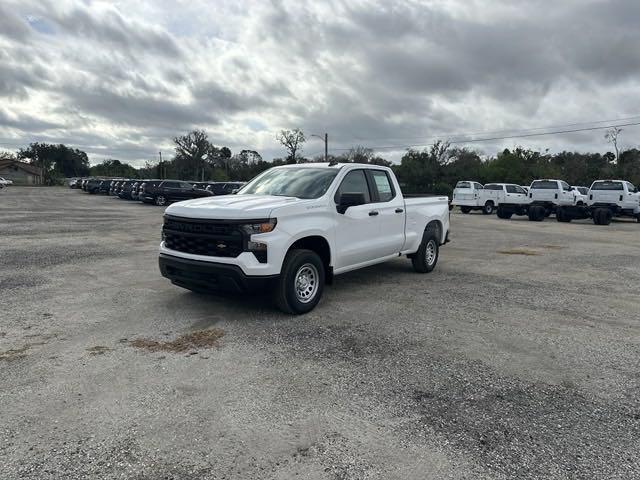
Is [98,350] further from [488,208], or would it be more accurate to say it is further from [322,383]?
[488,208]

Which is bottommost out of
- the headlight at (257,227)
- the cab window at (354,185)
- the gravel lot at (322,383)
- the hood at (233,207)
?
the gravel lot at (322,383)

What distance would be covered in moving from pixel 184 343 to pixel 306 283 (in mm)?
1733

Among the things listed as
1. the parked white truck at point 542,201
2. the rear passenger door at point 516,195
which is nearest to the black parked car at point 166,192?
the parked white truck at point 542,201

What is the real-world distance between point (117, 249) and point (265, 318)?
6898mm

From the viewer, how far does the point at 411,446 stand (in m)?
3.00

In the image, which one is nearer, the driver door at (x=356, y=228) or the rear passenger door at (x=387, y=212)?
the driver door at (x=356, y=228)

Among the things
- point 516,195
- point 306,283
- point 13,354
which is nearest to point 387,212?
point 306,283

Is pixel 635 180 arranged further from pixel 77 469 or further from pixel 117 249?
pixel 77 469

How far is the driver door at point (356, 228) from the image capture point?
6230mm

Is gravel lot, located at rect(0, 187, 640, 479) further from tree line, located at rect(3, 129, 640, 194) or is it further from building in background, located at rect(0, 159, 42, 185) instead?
building in background, located at rect(0, 159, 42, 185)

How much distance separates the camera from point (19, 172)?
97188 millimetres

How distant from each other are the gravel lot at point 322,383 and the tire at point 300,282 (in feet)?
0.58

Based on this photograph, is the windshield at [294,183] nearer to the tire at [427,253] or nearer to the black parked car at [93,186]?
the tire at [427,253]

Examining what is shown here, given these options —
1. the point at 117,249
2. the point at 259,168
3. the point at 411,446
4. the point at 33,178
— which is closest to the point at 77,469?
the point at 411,446
